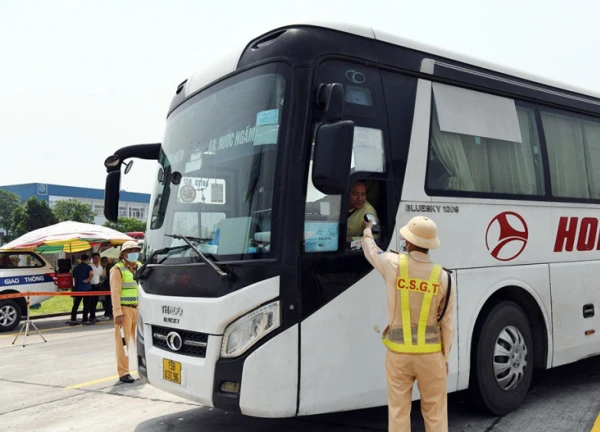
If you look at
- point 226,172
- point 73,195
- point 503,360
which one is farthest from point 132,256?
point 73,195

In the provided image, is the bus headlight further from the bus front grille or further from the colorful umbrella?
the colorful umbrella

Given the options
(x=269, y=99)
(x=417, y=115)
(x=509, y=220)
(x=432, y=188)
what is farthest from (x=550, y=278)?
(x=269, y=99)

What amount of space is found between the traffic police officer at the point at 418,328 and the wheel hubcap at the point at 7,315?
12.8 meters

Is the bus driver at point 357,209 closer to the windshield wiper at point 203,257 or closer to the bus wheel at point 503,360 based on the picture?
the windshield wiper at point 203,257

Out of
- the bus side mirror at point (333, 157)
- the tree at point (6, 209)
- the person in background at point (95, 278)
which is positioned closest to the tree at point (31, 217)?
the tree at point (6, 209)

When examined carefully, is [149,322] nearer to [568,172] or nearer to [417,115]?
[417,115]

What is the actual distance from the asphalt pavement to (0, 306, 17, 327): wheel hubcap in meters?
5.53

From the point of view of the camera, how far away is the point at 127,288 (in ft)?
24.9

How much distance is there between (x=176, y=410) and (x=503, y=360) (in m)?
3.30

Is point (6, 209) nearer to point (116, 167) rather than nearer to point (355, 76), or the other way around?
point (116, 167)

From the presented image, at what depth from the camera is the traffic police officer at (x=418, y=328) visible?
389cm

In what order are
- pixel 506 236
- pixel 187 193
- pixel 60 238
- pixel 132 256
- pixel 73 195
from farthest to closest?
pixel 73 195 → pixel 60 238 → pixel 132 256 → pixel 506 236 → pixel 187 193

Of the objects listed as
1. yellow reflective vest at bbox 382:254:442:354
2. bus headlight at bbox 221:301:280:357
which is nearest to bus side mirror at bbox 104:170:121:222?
bus headlight at bbox 221:301:280:357

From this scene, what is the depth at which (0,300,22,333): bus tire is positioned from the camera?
46.3 feet
